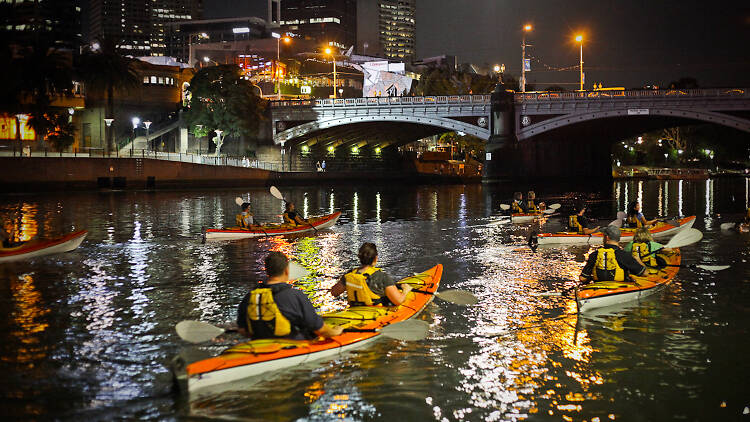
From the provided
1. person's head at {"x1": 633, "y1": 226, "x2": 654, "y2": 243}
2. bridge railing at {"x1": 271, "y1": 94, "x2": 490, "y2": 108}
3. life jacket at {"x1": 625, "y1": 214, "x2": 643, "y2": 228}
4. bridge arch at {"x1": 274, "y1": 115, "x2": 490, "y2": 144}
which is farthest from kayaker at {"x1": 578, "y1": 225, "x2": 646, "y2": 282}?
bridge arch at {"x1": 274, "y1": 115, "x2": 490, "y2": 144}

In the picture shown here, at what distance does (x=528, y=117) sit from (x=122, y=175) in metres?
41.3

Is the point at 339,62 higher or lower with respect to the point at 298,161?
higher

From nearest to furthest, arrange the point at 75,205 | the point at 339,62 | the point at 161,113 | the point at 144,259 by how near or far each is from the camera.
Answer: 1. the point at 144,259
2. the point at 75,205
3. the point at 161,113
4. the point at 339,62

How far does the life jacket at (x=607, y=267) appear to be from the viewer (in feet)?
45.1

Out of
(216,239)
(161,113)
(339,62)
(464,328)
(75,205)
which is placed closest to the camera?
(464,328)

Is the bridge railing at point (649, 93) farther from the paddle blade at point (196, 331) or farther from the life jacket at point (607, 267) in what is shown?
the paddle blade at point (196, 331)

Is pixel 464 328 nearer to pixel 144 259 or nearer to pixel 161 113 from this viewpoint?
pixel 144 259

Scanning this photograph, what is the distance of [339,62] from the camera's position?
493 ft

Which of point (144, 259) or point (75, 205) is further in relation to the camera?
point (75, 205)

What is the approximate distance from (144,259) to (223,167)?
50243mm

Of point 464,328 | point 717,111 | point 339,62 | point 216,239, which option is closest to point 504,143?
point 717,111

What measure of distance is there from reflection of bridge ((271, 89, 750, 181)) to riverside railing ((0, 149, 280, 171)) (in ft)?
25.9

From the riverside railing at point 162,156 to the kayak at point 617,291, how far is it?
Result: 178ft

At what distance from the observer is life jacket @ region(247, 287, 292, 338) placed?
9.45 m
